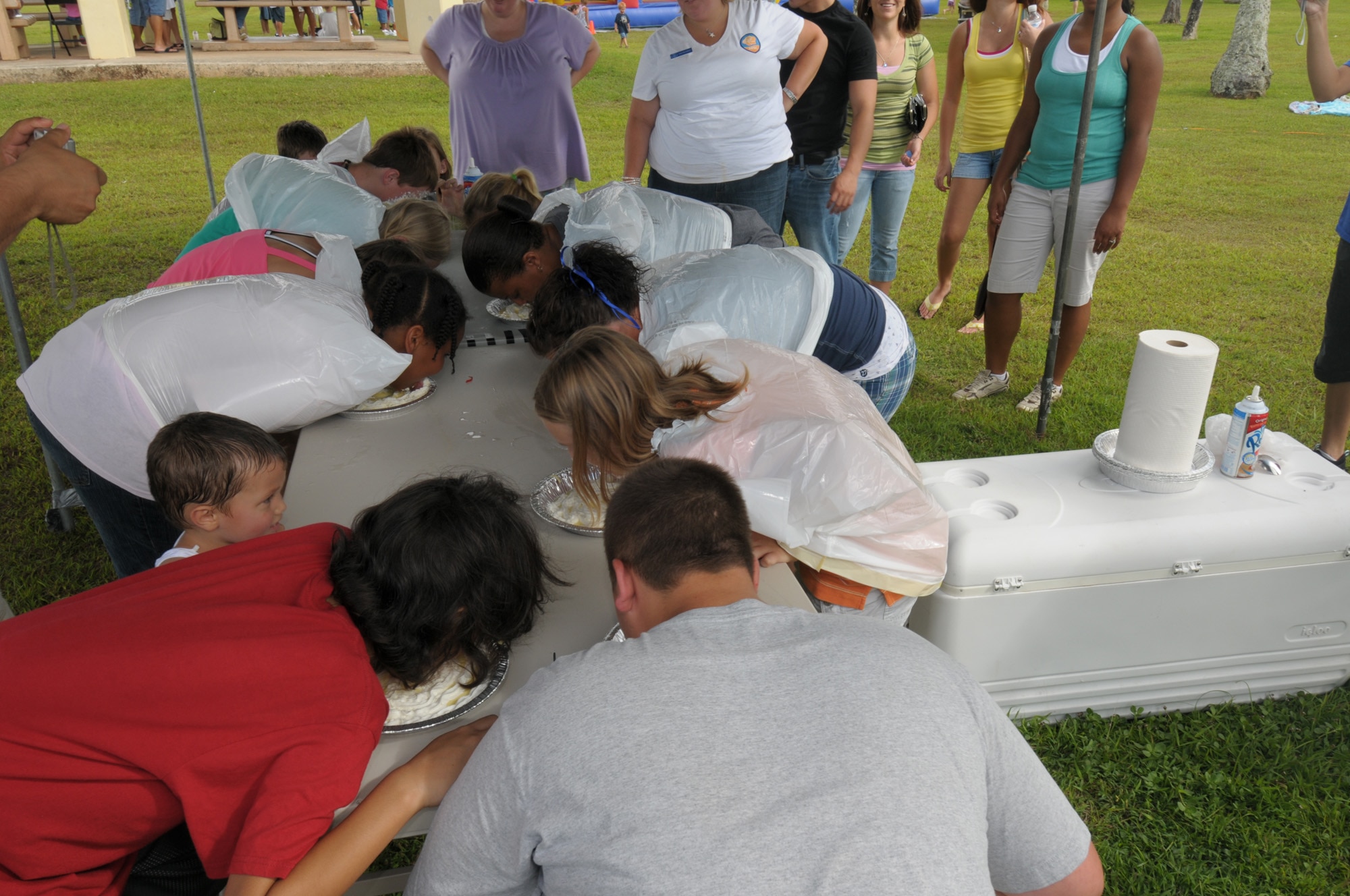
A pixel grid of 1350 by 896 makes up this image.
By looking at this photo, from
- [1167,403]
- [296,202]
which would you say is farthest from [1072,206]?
[296,202]

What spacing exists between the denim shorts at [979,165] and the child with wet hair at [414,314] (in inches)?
106

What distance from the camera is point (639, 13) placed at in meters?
20.9

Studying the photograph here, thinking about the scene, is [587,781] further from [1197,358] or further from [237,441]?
[1197,358]

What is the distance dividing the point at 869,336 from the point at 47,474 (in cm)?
296

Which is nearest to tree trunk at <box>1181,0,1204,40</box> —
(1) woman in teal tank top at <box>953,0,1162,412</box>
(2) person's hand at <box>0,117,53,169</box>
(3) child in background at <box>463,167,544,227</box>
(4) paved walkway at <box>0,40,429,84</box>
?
(4) paved walkway at <box>0,40,429,84</box>

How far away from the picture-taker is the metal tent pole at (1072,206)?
2.99m

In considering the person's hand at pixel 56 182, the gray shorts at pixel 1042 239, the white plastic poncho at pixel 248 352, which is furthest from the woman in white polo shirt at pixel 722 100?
the person's hand at pixel 56 182

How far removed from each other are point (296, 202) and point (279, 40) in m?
11.9

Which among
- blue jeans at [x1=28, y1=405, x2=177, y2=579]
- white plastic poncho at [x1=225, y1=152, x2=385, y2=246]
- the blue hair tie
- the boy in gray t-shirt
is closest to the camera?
the boy in gray t-shirt

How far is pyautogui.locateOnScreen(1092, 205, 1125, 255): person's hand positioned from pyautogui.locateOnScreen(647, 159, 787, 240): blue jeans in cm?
115

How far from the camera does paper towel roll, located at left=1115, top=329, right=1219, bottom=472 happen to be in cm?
208

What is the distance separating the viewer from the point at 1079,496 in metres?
2.15

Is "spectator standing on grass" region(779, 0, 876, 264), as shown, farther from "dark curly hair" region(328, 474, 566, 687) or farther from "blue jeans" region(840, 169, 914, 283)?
"dark curly hair" region(328, 474, 566, 687)

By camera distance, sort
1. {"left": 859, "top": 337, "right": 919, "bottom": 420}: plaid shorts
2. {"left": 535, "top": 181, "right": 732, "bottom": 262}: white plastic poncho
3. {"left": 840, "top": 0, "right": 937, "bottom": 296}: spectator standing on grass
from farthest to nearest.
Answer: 1. {"left": 840, "top": 0, "right": 937, "bottom": 296}: spectator standing on grass
2. {"left": 535, "top": 181, "right": 732, "bottom": 262}: white plastic poncho
3. {"left": 859, "top": 337, "right": 919, "bottom": 420}: plaid shorts
